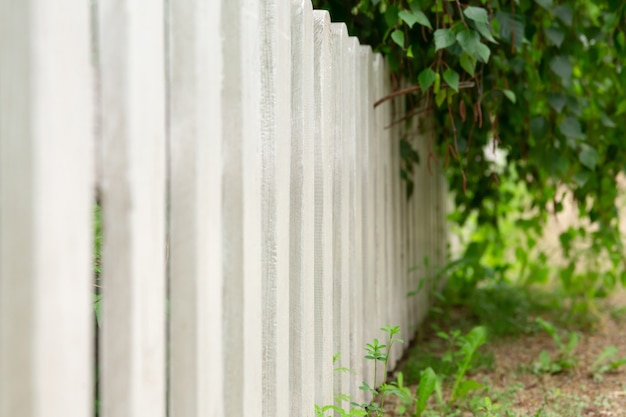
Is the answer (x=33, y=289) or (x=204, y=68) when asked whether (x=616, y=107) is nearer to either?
(x=204, y=68)

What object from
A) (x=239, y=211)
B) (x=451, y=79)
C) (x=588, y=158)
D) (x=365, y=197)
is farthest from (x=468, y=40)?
(x=239, y=211)

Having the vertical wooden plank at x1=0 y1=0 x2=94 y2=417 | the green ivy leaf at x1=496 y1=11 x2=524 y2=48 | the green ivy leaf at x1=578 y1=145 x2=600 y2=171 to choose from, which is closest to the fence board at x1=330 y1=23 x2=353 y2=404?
the green ivy leaf at x1=496 y1=11 x2=524 y2=48

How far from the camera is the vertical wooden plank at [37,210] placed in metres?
1.03

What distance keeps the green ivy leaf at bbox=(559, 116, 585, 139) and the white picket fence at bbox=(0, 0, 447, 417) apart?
152 centimetres

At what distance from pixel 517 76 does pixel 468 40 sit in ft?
3.77

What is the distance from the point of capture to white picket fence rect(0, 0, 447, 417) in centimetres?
104

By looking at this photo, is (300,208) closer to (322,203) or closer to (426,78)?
(322,203)

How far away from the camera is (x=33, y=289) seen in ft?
3.39

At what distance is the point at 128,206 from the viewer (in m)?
1.27

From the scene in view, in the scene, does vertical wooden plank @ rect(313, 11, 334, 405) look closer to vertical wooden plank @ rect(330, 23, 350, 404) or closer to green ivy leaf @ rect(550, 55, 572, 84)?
vertical wooden plank @ rect(330, 23, 350, 404)

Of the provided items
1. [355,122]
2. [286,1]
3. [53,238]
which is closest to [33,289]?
[53,238]

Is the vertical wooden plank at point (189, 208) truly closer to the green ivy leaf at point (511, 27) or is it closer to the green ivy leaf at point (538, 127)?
the green ivy leaf at point (511, 27)

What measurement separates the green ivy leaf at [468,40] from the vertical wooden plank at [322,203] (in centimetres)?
71

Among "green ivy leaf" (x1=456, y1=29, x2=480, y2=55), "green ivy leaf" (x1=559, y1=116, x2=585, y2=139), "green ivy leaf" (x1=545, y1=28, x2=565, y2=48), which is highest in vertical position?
"green ivy leaf" (x1=545, y1=28, x2=565, y2=48)
